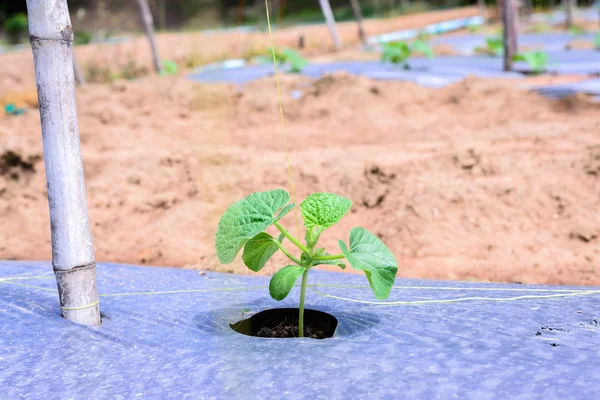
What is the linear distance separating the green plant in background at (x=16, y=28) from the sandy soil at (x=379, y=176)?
1317 cm

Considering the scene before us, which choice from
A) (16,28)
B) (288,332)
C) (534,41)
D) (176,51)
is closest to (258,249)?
(288,332)

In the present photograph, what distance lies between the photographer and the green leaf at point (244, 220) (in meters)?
1.48

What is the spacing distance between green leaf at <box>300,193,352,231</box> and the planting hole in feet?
1.02

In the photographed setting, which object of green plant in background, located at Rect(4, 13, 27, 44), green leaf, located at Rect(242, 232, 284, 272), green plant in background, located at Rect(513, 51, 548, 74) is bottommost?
green leaf, located at Rect(242, 232, 284, 272)

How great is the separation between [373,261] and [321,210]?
19cm

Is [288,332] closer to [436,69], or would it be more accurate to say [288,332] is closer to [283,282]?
[283,282]

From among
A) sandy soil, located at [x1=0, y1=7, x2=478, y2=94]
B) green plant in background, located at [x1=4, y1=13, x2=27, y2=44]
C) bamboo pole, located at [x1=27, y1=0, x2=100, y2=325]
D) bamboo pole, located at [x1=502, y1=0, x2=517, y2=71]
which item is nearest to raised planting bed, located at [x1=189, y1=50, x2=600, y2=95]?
bamboo pole, located at [x1=502, y1=0, x2=517, y2=71]

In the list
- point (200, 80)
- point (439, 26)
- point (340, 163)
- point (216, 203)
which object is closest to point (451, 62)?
point (200, 80)

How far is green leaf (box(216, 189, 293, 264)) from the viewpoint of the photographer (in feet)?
4.86

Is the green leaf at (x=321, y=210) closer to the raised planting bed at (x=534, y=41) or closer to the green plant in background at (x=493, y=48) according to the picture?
the green plant in background at (x=493, y=48)

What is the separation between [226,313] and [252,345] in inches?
10.9

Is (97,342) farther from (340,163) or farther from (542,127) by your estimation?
(542,127)

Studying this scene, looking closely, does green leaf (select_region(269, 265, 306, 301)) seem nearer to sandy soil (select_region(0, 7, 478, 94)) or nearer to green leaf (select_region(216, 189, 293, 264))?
green leaf (select_region(216, 189, 293, 264))

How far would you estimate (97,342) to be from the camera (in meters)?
1.52
